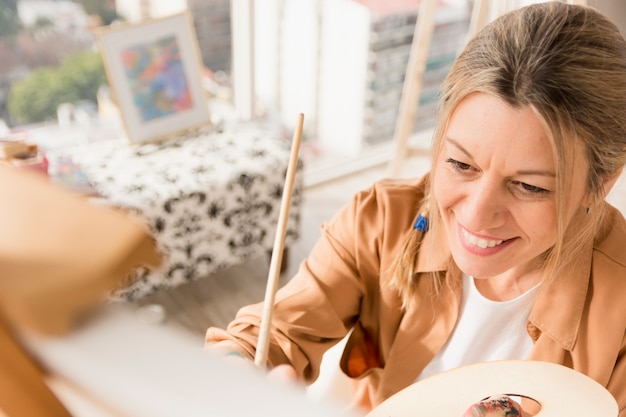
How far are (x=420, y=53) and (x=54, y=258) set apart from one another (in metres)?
2.34

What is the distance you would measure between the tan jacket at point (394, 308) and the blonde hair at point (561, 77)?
183mm

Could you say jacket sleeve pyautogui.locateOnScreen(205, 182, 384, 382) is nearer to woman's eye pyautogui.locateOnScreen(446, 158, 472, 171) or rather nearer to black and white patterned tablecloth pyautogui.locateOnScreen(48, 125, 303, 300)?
woman's eye pyautogui.locateOnScreen(446, 158, 472, 171)

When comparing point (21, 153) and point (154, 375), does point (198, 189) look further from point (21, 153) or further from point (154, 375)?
point (154, 375)

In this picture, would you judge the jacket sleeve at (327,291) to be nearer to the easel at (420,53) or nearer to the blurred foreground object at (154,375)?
the blurred foreground object at (154,375)

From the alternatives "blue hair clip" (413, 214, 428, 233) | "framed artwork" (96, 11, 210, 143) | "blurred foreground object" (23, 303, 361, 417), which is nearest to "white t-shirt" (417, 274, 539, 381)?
"blue hair clip" (413, 214, 428, 233)

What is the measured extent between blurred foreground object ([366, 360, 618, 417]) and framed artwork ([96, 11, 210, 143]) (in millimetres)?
2064

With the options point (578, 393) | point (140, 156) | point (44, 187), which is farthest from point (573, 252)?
point (140, 156)

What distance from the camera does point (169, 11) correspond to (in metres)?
2.85

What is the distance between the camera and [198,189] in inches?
90.8

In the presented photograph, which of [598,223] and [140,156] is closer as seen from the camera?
[598,223]

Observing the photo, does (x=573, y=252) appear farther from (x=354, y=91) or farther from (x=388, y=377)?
(x=354, y=91)

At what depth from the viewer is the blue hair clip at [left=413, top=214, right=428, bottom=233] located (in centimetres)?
115

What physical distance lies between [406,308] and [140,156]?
4.94 feet

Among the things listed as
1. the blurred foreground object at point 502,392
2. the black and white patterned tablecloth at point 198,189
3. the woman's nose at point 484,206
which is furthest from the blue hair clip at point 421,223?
the black and white patterned tablecloth at point 198,189
